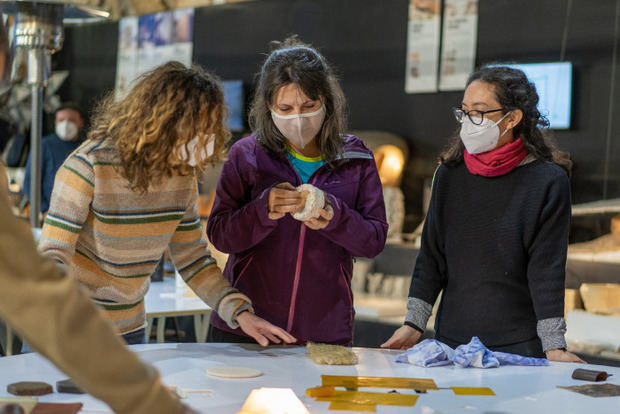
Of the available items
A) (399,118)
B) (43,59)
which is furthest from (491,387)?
(399,118)

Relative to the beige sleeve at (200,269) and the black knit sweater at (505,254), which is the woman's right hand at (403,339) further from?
the beige sleeve at (200,269)

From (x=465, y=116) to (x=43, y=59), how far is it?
89.7 inches

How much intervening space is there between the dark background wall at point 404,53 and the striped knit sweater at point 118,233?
308 cm

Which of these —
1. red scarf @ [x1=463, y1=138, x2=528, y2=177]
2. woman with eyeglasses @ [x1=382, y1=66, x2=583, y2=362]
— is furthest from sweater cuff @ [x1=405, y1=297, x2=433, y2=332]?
red scarf @ [x1=463, y1=138, x2=528, y2=177]

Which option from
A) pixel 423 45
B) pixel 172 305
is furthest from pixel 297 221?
pixel 423 45

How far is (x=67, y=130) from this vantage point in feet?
20.8

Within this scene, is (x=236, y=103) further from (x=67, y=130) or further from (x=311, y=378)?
(x=311, y=378)

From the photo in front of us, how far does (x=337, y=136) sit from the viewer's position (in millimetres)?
2445

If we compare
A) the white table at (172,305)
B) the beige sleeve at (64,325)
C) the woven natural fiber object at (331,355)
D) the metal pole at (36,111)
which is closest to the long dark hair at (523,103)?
the woven natural fiber object at (331,355)

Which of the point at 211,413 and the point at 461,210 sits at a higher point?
the point at 461,210

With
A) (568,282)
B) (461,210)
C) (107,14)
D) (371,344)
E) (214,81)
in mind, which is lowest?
(371,344)

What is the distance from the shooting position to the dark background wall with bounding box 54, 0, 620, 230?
4.58m

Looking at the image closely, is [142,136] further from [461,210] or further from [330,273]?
[461,210]

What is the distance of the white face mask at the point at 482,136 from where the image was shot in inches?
92.2
